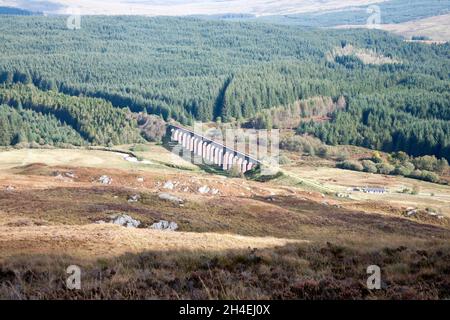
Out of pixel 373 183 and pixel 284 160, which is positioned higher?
pixel 373 183

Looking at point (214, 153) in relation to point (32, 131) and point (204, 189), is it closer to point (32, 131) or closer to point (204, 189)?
point (32, 131)

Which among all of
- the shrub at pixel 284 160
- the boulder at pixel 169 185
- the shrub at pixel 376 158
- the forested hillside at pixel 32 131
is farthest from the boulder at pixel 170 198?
the shrub at pixel 376 158

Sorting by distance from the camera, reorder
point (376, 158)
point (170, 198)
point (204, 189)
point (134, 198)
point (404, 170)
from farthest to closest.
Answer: point (376, 158) → point (404, 170) → point (204, 189) → point (170, 198) → point (134, 198)

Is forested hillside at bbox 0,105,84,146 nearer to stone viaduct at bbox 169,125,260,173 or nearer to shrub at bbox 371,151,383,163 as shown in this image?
stone viaduct at bbox 169,125,260,173

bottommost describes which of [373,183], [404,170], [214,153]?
[404,170]

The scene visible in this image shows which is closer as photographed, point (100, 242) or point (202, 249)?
point (202, 249)

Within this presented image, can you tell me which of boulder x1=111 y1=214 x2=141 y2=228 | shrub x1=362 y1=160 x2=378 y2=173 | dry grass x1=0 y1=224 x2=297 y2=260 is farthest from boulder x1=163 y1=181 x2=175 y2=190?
shrub x1=362 y1=160 x2=378 y2=173

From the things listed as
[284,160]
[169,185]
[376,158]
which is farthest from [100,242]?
[376,158]
